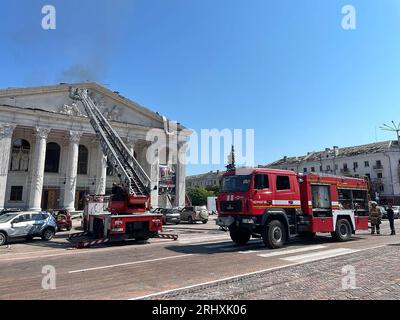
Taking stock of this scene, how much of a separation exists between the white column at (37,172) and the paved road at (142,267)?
21821 millimetres

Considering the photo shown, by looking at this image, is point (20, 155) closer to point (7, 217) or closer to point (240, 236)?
point (7, 217)

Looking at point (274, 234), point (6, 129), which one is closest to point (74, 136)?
point (6, 129)

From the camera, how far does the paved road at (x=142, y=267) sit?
22.0 feet

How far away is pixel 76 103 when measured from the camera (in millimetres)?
37812

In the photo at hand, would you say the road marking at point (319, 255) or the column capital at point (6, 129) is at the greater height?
the column capital at point (6, 129)

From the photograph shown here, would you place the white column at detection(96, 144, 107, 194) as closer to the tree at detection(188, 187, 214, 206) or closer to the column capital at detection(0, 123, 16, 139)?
the column capital at detection(0, 123, 16, 139)

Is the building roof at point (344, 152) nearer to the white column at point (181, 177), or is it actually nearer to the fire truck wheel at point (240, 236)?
the white column at point (181, 177)

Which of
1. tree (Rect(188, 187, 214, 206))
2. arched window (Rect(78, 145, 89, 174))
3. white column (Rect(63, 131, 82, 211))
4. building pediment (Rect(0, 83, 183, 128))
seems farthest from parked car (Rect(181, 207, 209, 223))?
tree (Rect(188, 187, 214, 206))

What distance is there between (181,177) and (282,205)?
33.9 m

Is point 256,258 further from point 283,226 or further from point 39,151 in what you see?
point 39,151

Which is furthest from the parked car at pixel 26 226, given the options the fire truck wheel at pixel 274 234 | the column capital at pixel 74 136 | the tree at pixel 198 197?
the tree at pixel 198 197
